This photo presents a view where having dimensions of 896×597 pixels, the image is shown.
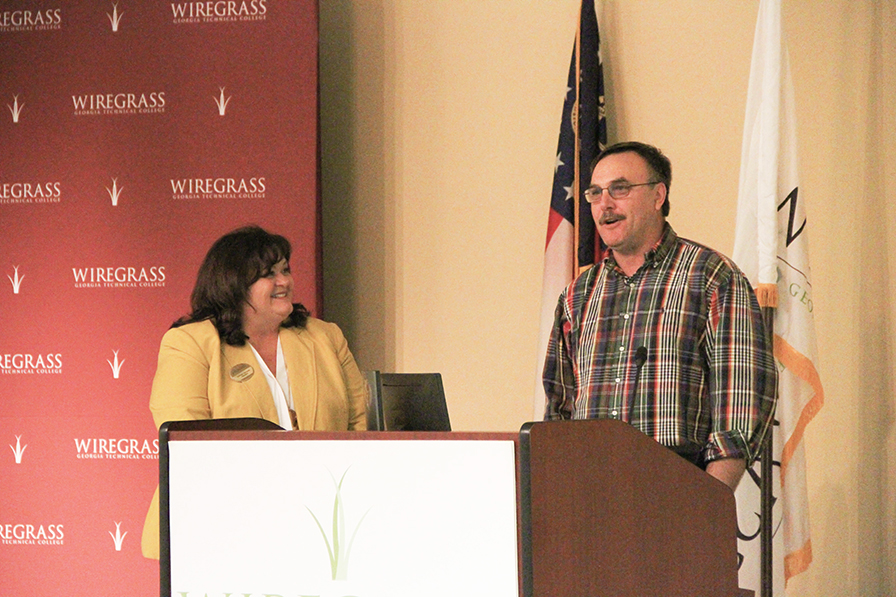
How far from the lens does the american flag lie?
11.6 feet

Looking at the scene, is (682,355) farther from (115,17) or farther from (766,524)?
(115,17)

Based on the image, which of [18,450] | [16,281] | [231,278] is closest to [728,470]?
[231,278]

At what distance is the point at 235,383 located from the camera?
8.77ft

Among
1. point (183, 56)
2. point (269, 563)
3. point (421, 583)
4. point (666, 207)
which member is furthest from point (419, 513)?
point (183, 56)

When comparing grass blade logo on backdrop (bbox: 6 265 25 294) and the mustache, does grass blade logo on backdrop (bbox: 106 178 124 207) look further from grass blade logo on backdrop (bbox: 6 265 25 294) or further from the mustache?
the mustache

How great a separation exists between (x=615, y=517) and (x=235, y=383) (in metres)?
1.49

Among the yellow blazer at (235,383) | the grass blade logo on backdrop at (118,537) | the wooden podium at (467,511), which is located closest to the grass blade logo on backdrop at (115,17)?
the yellow blazer at (235,383)

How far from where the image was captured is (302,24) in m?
3.66

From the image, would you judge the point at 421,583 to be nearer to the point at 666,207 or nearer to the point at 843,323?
the point at 666,207

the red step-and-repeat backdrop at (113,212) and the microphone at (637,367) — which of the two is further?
the red step-and-repeat backdrop at (113,212)

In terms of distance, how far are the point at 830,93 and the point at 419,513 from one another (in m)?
2.83

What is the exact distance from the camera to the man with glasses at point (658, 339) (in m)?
2.18

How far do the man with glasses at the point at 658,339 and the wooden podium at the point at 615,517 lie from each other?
463 millimetres

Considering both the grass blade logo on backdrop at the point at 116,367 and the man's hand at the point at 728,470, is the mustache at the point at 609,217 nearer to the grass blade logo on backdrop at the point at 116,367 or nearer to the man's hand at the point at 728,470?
the man's hand at the point at 728,470
